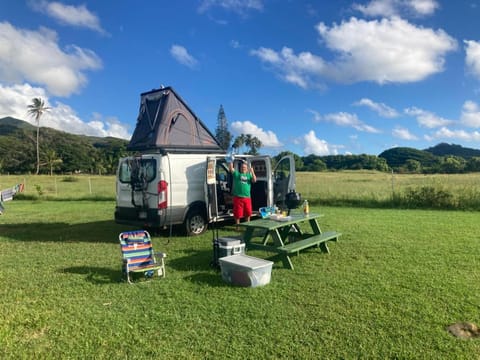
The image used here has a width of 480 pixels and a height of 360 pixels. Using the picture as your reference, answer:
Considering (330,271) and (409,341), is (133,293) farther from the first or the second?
(409,341)

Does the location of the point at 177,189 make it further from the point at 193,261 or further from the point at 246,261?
the point at 246,261

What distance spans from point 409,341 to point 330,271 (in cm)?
197

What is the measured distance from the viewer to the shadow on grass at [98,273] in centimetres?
478

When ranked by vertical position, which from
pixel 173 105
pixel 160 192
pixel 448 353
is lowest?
pixel 448 353

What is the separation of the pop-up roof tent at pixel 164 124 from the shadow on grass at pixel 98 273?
4.13m

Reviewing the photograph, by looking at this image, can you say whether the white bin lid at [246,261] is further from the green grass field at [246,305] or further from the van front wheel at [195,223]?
the van front wheel at [195,223]

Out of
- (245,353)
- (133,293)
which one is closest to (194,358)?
(245,353)

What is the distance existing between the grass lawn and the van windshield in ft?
4.87

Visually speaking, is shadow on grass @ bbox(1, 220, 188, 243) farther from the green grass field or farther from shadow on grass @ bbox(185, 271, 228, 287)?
shadow on grass @ bbox(185, 271, 228, 287)

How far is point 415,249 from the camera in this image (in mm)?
6164

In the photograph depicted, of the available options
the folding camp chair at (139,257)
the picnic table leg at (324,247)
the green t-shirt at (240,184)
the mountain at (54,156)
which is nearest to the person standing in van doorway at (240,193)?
the green t-shirt at (240,184)

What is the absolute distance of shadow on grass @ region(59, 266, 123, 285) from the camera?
478 cm

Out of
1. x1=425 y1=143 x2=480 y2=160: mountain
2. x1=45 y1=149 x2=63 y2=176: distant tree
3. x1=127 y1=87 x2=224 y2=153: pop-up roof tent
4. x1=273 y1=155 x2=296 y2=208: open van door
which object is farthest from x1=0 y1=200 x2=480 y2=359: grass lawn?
x1=425 y1=143 x2=480 y2=160: mountain

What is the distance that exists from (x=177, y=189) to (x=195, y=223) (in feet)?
3.10
